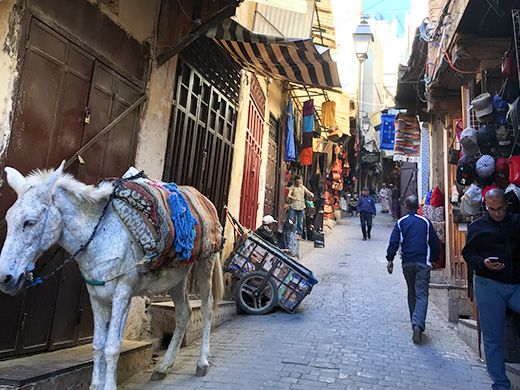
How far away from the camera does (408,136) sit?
11078mm

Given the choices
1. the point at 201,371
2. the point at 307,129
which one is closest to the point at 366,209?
the point at 307,129

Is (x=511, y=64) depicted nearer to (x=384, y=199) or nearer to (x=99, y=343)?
(x=99, y=343)

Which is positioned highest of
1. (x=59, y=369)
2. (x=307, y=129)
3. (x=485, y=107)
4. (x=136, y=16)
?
(x=307, y=129)

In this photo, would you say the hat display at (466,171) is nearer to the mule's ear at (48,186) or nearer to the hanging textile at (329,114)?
the mule's ear at (48,186)

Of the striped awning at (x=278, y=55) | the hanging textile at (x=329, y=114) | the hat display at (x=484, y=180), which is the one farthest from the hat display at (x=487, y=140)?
the hanging textile at (x=329, y=114)

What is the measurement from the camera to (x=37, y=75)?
3.46 m

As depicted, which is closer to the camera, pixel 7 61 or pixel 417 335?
pixel 7 61

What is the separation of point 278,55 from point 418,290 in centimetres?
432

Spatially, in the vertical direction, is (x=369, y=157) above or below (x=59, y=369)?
above

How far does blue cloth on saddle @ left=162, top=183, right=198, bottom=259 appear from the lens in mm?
3396

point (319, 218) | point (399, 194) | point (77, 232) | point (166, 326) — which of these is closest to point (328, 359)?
point (166, 326)

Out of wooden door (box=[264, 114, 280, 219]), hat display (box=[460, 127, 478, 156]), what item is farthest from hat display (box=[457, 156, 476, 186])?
wooden door (box=[264, 114, 280, 219])

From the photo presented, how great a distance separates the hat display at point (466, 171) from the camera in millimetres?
5016

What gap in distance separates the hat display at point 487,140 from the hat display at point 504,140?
0.07m
